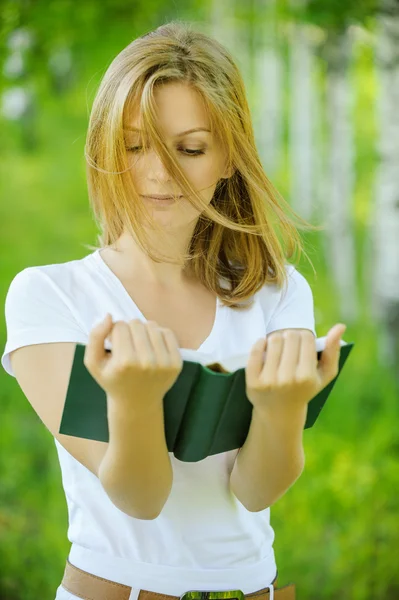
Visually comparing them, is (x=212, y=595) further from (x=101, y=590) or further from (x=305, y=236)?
(x=305, y=236)

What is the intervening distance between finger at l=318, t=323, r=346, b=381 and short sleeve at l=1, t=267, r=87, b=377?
32 centimetres

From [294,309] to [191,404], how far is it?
41cm

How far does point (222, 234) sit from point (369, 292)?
157 inches

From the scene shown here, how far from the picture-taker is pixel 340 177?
5.53m

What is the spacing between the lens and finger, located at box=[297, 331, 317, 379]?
0.96 meters

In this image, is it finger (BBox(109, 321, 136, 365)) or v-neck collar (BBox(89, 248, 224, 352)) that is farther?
v-neck collar (BBox(89, 248, 224, 352))

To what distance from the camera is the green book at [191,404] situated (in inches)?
37.4

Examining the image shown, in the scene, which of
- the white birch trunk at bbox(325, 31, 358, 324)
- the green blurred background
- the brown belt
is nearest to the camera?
the brown belt

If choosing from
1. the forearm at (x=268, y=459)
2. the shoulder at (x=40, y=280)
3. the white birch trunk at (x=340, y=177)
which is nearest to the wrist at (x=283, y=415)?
the forearm at (x=268, y=459)

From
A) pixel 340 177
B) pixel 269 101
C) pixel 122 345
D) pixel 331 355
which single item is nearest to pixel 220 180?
pixel 331 355

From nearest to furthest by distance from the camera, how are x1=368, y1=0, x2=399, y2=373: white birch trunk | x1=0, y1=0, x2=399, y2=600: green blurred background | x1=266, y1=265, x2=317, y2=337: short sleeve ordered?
x1=266, y1=265, x2=317, y2=337: short sleeve, x1=0, y1=0, x2=399, y2=600: green blurred background, x1=368, y1=0, x2=399, y2=373: white birch trunk

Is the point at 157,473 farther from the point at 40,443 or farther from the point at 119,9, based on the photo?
the point at 119,9

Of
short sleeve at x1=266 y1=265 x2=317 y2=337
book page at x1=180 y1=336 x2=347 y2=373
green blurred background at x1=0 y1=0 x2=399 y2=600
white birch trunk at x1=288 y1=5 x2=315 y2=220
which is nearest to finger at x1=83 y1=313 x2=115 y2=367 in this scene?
book page at x1=180 y1=336 x2=347 y2=373

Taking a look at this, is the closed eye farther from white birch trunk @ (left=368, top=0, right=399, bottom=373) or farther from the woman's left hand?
white birch trunk @ (left=368, top=0, right=399, bottom=373)
